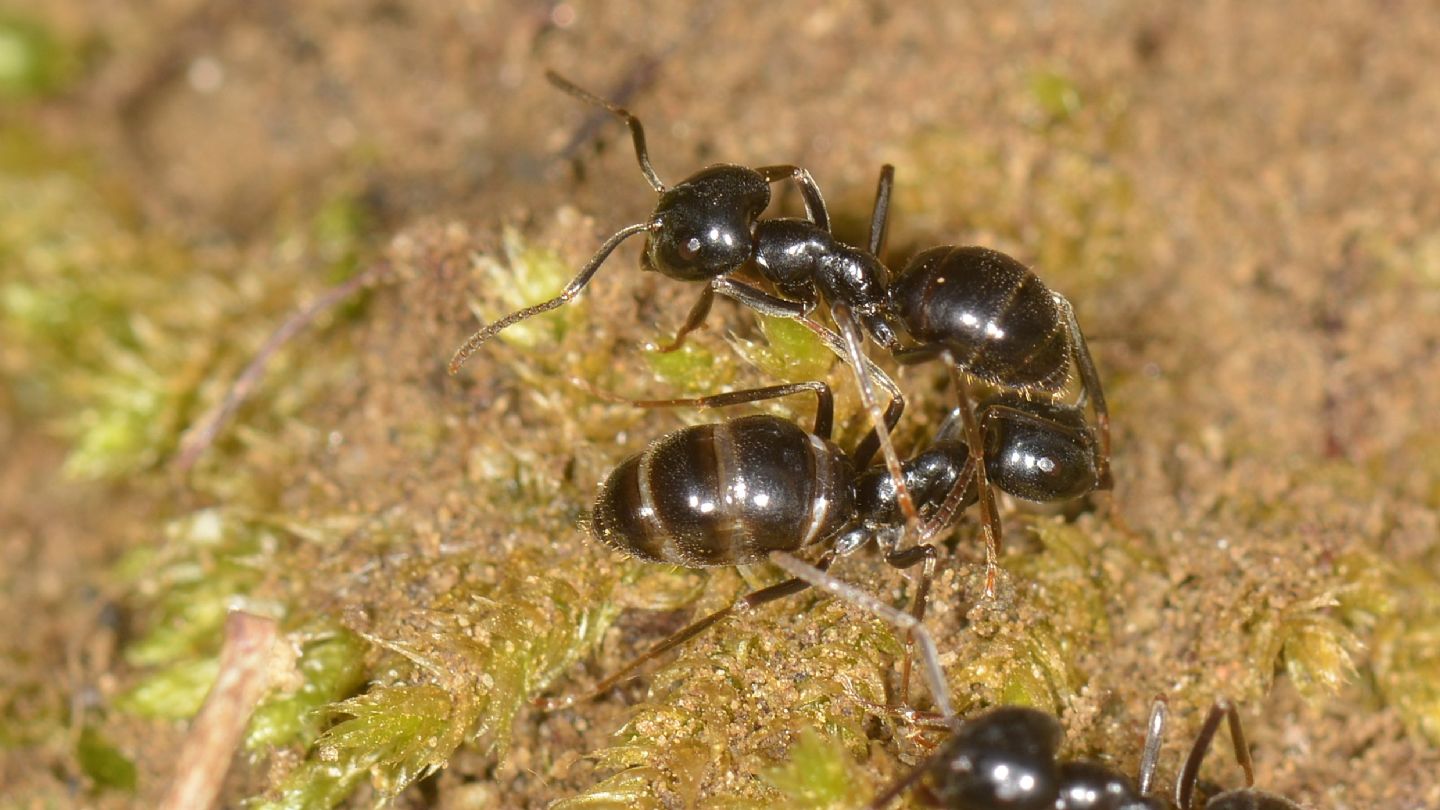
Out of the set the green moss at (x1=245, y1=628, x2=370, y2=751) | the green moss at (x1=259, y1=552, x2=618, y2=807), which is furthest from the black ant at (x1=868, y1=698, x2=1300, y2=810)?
the green moss at (x1=245, y1=628, x2=370, y2=751)

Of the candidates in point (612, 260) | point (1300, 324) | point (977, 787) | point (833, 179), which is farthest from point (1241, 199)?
point (977, 787)

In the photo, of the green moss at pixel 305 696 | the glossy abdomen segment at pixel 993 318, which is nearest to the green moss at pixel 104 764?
the green moss at pixel 305 696

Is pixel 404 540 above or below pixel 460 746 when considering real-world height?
above

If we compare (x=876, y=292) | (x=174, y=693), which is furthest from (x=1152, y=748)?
(x=174, y=693)

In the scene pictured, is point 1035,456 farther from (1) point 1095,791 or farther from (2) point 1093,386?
(1) point 1095,791

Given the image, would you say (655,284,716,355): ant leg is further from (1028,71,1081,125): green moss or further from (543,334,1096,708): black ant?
(1028,71,1081,125): green moss

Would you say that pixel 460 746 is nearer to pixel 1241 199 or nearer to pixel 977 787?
pixel 977 787
